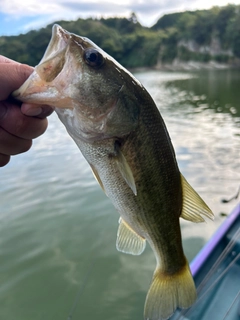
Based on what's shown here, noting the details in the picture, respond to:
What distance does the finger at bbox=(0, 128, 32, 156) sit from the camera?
5.71 ft

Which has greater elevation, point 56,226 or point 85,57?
point 85,57

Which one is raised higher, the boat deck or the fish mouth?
the fish mouth

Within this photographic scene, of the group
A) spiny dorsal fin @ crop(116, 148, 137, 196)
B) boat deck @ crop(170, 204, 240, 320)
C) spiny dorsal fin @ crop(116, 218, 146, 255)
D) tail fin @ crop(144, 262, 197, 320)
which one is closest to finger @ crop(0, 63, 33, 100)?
spiny dorsal fin @ crop(116, 148, 137, 196)

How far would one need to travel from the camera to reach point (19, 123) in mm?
1646

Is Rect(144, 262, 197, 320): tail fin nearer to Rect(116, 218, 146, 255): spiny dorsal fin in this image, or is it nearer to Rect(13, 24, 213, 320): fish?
Rect(13, 24, 213, 320): fish

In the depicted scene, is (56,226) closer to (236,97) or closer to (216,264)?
(216,264)

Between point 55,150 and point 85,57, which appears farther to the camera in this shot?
point 55,150

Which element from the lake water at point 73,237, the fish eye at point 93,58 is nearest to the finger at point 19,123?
the fish eye at point 93,58

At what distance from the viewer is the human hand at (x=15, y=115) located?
152 cm

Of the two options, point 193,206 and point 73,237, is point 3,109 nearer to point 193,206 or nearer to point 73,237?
point 193,206

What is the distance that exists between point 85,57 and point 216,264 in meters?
3.04

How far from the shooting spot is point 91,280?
5.04 m

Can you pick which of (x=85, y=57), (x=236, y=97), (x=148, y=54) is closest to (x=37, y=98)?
(x=85, y=57)

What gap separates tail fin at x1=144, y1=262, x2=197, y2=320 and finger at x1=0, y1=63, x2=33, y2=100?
1.32 meters
